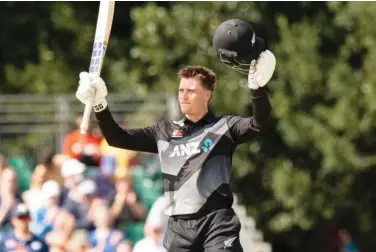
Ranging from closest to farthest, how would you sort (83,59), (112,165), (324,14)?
(112,165) < (324,14) < (83,59)

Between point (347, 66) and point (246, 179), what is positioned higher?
point (347, 66)

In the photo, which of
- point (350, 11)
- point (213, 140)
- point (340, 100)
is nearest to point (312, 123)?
point (340, 100)

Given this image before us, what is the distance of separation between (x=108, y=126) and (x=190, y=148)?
1.64ft

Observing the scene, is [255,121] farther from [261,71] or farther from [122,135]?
[122,135]

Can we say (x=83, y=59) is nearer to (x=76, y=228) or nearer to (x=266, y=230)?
(x=266, y=230)

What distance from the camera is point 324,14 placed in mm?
18250

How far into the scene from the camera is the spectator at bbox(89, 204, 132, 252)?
10516mm

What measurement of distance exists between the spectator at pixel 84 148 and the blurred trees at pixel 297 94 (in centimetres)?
521

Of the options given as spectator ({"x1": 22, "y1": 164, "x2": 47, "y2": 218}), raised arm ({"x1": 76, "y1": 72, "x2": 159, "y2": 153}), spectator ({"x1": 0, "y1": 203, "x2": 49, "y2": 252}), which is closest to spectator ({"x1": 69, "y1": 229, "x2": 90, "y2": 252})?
spectator ({"x1": 0, "y1": 203, "x2": 49, "y2": 252})

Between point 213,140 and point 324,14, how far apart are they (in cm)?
1162

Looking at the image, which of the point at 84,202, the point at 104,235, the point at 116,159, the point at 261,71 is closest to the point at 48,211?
the point at 84,202

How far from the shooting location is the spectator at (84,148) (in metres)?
12.1

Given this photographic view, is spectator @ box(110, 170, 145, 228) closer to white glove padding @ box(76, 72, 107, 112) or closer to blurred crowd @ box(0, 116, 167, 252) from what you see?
blurred crowd @ box(0, 116, 167, 252)

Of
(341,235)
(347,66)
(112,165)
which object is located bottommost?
(341,235)
